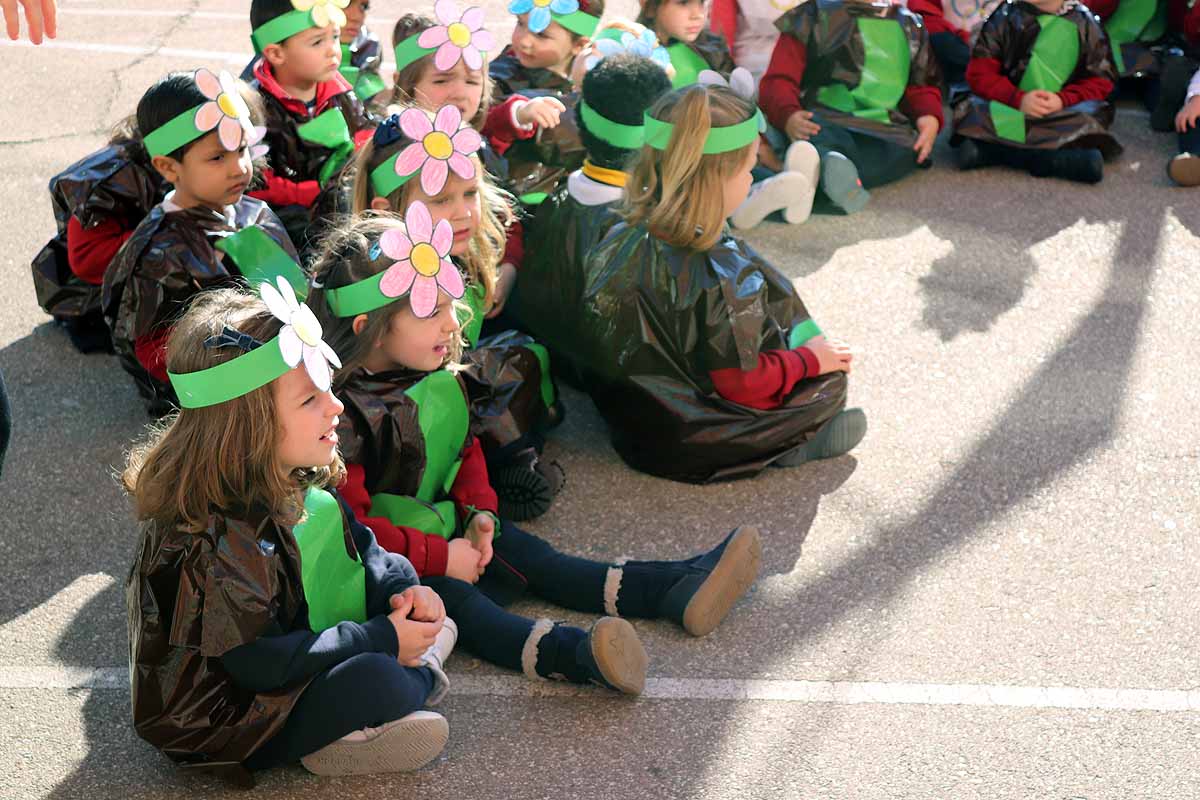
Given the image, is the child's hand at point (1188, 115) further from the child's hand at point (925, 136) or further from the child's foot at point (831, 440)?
the child's foot at point (831, 440)

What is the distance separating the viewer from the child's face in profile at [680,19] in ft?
18.8

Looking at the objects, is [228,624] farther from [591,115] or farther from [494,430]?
[591,115]

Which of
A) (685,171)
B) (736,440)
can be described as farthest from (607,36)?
(736,440)

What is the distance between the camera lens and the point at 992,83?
6.18 m

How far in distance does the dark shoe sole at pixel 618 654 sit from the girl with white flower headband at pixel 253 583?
38 centimetres

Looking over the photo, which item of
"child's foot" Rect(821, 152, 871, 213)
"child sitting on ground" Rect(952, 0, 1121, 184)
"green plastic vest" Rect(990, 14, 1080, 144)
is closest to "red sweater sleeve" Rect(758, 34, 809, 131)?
"child's foot" Rect(821, 152, 871, 213)

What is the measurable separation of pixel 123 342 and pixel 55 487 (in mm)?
460

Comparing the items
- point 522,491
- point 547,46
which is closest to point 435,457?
point 522,491

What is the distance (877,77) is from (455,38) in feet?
7.04

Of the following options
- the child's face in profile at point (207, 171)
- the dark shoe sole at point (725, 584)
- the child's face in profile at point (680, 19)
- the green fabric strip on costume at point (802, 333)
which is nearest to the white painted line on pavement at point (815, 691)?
the dark shoe sole at point (725, 584)

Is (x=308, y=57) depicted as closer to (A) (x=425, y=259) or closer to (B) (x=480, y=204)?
(B) (x=480, y=204)

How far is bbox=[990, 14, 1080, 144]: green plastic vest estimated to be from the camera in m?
6.06

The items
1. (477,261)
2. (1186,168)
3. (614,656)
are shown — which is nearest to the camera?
(614,656)

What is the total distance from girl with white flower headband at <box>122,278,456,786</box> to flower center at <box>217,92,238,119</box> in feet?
4.04
